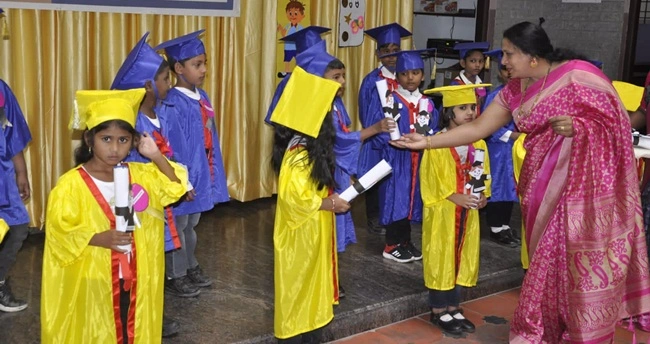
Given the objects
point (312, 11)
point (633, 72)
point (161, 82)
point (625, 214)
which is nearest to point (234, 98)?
point (312, 11)

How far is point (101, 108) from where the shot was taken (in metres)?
3.16

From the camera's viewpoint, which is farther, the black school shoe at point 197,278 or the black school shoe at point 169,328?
the black school shoe at point 197,278

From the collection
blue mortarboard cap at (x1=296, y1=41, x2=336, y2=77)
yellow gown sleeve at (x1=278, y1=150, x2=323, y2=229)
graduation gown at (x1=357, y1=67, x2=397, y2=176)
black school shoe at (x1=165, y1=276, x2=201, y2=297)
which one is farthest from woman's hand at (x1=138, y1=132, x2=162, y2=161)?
graduation gown at (x1=357, y1=67, x2=397, y2=176)

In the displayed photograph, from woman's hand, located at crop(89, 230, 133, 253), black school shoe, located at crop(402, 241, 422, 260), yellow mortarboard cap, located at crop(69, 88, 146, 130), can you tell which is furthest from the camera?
black school shoe, located at crop(402, 241, 422, 260)

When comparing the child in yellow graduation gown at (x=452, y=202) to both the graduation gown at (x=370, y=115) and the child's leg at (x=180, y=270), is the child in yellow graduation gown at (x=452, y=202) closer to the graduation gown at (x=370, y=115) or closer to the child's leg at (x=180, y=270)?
the graduation gown at (x=370, y=115)

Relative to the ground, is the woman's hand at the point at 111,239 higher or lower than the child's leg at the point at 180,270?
higher

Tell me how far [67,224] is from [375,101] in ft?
9.79

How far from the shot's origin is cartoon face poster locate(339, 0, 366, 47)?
22.7ft

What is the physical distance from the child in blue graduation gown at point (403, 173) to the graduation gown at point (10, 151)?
2.28m

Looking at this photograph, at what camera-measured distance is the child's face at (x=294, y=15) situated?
655cm

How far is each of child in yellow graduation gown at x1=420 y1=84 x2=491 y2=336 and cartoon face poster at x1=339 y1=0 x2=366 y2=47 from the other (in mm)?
2643

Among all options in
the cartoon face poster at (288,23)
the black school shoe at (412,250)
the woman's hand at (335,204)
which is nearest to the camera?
the woman's hand at (335,204)

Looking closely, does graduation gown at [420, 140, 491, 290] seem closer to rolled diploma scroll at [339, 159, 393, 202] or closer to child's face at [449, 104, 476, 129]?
child's face at [449, 104, 476, 129]

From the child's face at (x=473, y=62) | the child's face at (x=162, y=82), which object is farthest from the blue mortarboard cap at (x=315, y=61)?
the child's face at (x=473, y=62)
